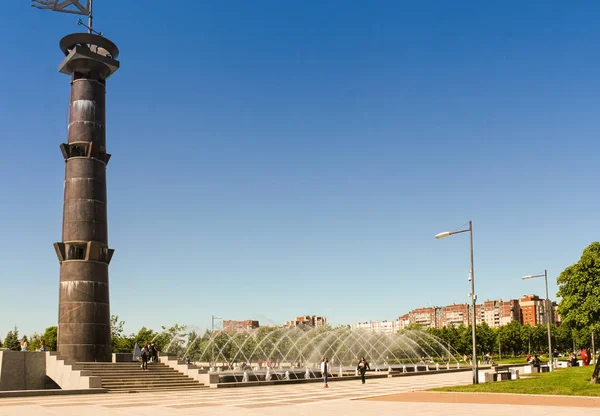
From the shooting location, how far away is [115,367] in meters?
33.8

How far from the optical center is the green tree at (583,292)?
3959 cm

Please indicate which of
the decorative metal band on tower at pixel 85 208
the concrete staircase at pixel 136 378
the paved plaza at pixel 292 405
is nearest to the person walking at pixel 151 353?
the concrete staircase at pixel 136 378

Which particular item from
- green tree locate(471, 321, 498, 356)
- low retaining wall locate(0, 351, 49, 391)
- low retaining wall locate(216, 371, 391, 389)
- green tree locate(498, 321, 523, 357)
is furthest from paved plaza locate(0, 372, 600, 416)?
green tree locate(498, 321, 523, 357)

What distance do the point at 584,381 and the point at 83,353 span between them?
86.6ft

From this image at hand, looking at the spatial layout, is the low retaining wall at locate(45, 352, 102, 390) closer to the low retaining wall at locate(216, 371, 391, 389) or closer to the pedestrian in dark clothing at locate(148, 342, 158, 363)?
the pedestrian in dark clothing at locate(148, 342, 158, 363)

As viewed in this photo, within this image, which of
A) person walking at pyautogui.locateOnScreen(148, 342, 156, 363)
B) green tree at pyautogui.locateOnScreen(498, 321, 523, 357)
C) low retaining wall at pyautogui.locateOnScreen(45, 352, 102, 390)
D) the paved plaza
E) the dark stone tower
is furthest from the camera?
green tree at pyautogui.locateOnScreen(498, 321, 523, 357)

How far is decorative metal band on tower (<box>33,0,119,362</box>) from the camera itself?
35.4 m

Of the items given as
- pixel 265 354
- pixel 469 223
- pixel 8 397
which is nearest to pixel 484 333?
pixel 265 354

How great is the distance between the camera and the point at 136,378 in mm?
32750

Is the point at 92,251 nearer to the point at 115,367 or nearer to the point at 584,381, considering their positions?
the point at 115,367

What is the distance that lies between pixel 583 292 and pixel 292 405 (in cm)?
2608

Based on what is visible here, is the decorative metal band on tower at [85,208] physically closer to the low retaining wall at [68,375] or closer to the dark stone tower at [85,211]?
the dark stone tower at [85,211]

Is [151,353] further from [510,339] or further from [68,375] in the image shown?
[510,339]

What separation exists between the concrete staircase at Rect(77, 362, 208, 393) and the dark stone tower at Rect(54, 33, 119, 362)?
2.39 m
